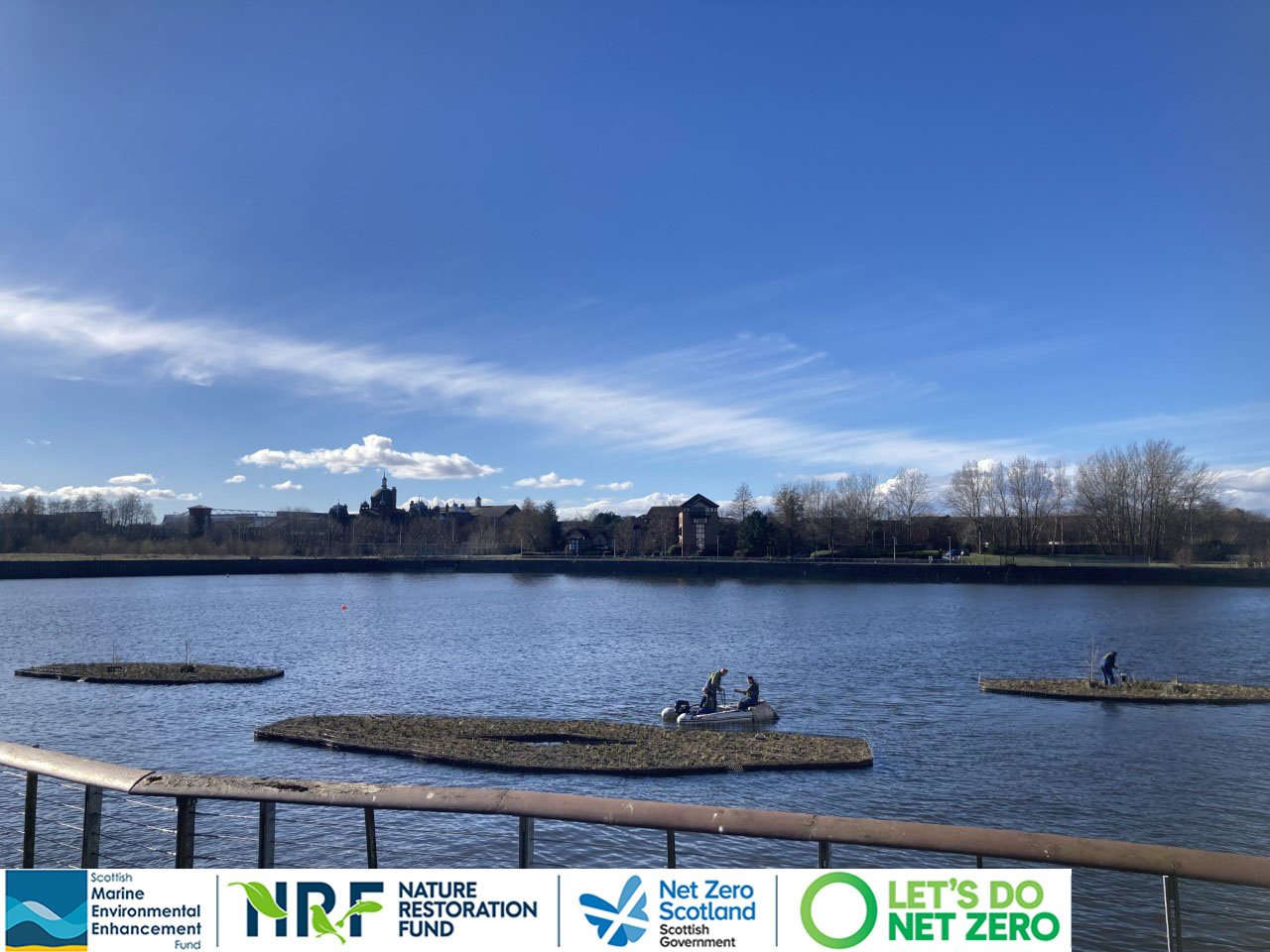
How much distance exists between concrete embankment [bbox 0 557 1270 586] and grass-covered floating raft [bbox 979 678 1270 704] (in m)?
104

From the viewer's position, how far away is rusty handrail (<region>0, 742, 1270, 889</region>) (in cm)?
466

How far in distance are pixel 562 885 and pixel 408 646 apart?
64.2m

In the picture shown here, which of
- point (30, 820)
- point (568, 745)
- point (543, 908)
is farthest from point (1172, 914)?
point (568, 745)

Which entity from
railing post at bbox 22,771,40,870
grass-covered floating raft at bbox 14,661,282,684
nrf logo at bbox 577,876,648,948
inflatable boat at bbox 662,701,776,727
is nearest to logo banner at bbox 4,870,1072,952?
nrf logo at bbox 577,876,648,948

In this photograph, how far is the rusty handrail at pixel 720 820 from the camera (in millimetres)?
4656

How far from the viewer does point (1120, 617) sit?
289 feet

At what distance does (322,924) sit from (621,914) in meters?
1.79

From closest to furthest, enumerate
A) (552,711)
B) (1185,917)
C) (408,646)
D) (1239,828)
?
(1185,917)
(1239,828)
(552,711)
(408,646)

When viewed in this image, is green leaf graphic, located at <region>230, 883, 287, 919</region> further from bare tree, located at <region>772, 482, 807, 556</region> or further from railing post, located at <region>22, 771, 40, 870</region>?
bare tree, located at <region>772, 482, 807, 556</region>

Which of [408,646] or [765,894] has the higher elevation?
[765,894]

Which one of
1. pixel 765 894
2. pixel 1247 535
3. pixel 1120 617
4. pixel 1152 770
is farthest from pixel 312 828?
pixel 1247 535

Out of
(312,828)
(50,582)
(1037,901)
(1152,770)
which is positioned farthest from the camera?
(50,582)

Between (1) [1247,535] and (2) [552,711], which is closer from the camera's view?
(2) [552,711]

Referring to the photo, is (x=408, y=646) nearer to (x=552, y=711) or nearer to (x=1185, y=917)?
(x=552, y=711)
